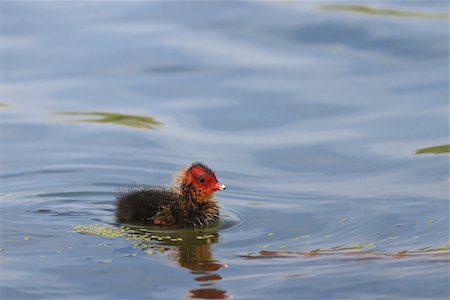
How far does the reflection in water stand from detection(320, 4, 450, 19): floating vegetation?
8.50 metres

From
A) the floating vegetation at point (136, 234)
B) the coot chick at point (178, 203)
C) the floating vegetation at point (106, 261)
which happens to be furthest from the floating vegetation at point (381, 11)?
the floating vegetation at point (106, 261)

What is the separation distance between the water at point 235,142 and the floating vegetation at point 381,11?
0.18 feet

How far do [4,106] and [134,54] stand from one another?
2.49m

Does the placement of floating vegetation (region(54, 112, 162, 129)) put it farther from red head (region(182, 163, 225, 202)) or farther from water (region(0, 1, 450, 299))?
red head (region(182, 163, 225, 202))

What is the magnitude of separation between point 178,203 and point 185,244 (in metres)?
0.82

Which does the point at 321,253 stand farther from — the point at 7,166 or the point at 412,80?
the point at 412,80

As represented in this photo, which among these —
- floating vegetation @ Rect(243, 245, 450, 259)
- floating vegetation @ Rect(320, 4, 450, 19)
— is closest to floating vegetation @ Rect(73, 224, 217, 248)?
floating vegetation @ Rect(243, 245, 450, 259)

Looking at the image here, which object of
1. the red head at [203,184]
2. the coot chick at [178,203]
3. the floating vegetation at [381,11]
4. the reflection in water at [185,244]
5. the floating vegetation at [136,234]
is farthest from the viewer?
the floating vegetation at [381,11]

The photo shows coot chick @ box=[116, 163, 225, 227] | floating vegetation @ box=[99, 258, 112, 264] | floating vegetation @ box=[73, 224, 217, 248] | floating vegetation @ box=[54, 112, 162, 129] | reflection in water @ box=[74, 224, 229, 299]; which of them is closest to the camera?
reflection in water @ box=[74, 224, 229, 299]

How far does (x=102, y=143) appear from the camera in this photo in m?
12.8

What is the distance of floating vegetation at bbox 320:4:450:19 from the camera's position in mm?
17344

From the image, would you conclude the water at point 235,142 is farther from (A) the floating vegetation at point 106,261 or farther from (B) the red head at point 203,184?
(B) the red head at point 203,184

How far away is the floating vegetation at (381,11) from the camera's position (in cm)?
1734

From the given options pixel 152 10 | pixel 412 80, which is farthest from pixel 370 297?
pixel 152 10
